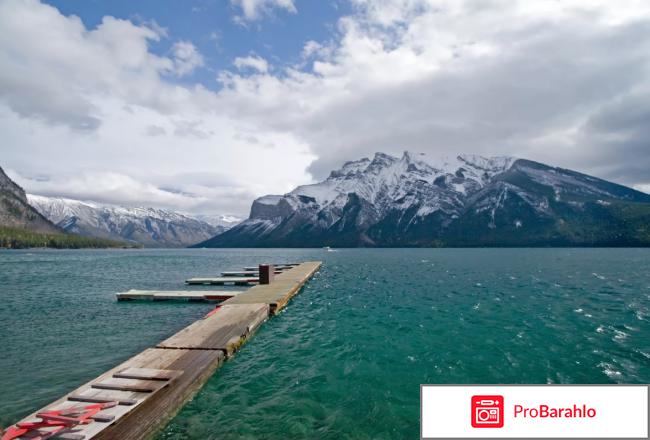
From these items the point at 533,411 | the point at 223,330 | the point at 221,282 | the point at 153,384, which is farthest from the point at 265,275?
the point at 533,411

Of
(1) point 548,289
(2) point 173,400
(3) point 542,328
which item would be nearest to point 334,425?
(2) point 173,400

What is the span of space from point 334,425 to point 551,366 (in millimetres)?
13361

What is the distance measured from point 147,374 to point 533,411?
14333 millimetres

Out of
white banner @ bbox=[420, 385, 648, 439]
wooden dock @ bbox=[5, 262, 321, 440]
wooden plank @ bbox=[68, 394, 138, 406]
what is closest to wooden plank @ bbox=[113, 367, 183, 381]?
wooden dock @ bbox=[5, 262, 321, 440]

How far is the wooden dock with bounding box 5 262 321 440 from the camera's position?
11.6m

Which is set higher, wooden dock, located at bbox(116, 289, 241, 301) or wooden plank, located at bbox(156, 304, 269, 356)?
wooden plank, located at bbox(156, 304, 269, 356)

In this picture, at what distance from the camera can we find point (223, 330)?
2469 centimetres

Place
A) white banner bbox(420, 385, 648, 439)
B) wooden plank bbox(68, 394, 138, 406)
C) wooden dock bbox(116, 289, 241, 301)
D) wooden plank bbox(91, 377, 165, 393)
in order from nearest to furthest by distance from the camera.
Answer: white banner bbox(420, 385, 648, 439) → wooden plank bbox(68, 394, 138, 406) → wooden plank bbox(91, 377, 165, 393) → wooden dock bbox(116, 289, 241, 301)

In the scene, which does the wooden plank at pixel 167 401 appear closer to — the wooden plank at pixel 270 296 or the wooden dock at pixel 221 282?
the wooden plank at pixel 270 296

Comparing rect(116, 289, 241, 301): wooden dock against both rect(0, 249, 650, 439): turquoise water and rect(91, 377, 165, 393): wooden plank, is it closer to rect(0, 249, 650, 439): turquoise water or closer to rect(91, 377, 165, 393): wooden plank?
rect(0, 249, 650, 439): turquoise water

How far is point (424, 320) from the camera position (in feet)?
103

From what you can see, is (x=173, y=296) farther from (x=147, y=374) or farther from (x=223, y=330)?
(x=147, y=374)

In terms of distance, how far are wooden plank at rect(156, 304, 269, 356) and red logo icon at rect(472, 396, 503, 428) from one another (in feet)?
46.1

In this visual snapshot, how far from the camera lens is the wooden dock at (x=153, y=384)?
1164 cm
